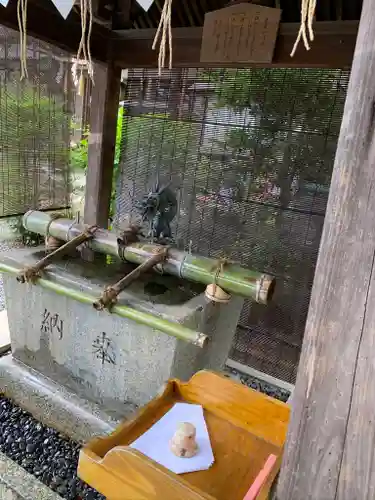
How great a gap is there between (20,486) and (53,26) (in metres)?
3.29

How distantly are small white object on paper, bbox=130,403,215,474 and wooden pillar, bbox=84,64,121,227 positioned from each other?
8.64 ft

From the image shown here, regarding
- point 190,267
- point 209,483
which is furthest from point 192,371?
point 209,483

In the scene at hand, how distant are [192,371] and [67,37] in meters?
2.85

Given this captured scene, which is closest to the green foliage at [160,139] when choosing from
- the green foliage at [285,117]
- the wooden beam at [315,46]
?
the green foliage at [285,117]

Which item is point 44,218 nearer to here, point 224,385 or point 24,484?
point 24,484

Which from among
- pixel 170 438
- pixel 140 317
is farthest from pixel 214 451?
pixel 140 317

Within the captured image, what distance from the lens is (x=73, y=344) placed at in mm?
2746

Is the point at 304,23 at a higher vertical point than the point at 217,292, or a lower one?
higher

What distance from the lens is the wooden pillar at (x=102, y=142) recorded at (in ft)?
12.1

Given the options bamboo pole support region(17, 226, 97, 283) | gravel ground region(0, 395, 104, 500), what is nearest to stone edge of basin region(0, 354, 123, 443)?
gravel ground region(0, 395, 104, 500)

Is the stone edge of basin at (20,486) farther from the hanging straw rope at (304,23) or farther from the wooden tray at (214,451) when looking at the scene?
the hanging straw rope at (304,23)

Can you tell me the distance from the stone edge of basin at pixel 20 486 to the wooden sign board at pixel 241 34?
10.5 ft

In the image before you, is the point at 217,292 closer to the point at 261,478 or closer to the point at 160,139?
the point at 261,478

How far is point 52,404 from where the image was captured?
2.87m
